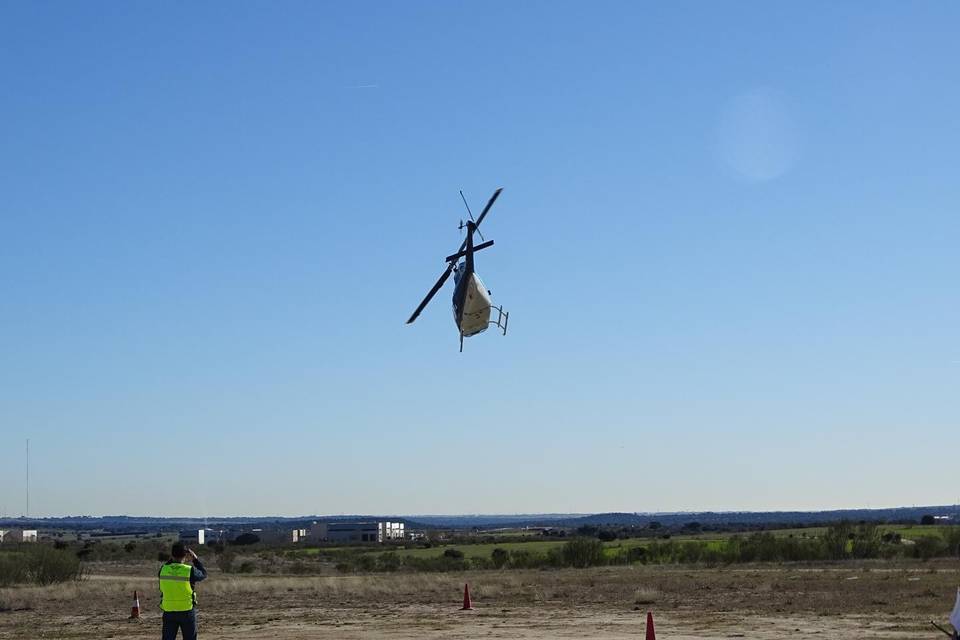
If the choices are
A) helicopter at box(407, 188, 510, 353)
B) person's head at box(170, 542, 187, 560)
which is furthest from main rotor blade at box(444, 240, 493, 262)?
person's head at box(170, 542, 187, 560)

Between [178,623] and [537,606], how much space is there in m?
20.1

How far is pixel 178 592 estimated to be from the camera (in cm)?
1759

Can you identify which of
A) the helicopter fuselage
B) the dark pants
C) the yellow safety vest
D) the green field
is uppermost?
the helicopter fuselage

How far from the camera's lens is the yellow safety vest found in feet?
57.7

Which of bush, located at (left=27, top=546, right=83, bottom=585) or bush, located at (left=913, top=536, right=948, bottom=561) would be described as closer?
bush, located at (left=27, top=546, right=83, bottom=585)

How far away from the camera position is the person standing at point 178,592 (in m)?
17.6

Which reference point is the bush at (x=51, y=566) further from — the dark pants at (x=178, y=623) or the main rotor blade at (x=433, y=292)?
the dark pants at (x=178, y=623)

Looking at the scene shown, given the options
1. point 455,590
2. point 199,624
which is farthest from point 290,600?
point 199,624

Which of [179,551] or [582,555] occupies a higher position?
[179,551]

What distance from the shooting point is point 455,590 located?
149 feet

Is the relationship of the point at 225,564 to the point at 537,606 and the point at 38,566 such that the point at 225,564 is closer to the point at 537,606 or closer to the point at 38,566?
the point at 38,566

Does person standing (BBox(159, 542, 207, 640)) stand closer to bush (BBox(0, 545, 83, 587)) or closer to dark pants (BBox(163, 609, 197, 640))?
dark pants (BBox(163, 609, 197, 640))

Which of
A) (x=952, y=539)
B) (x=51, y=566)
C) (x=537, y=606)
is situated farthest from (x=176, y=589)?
(x=952, y=539)

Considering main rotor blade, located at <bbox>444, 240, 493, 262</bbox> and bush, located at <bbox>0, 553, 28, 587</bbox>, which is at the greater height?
main rotor blade, located at <bbox>444, 240, 493, 262</bbox>
